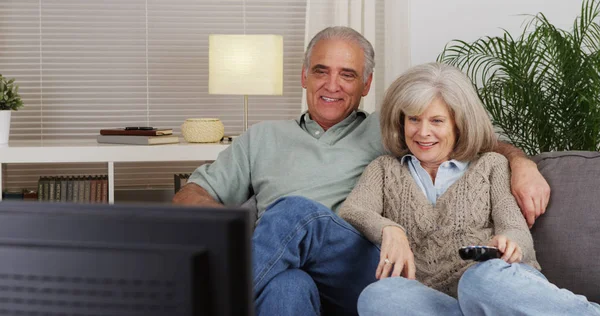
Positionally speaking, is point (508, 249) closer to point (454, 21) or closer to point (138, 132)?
point (138, 132)

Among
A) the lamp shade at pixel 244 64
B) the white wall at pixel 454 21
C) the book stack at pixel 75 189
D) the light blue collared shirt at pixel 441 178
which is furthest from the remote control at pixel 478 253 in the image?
the white wall at pixel 454 21

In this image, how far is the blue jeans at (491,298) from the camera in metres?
1.55

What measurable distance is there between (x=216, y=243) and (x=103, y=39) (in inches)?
144

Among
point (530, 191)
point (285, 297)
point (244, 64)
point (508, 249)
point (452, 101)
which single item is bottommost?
point (285, 297)

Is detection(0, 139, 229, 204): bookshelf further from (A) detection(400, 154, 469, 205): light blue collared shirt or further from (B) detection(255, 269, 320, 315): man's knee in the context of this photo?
(B) detection(255, 269, 320, 315): man's knee

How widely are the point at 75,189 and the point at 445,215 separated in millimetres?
2150

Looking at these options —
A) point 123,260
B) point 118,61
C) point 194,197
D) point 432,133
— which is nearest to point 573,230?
point 432,133

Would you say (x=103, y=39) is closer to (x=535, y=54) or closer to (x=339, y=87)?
(x=339, y=87)

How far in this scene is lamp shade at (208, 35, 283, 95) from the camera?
3346 millimetres

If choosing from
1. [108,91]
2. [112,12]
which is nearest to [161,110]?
[108,91]

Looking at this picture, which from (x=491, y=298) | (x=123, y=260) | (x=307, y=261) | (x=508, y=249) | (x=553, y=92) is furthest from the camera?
(x=553, y=92)

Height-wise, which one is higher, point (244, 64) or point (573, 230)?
point (244, 64)

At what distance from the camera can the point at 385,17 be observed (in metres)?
3.86

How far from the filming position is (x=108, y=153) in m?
3.34
